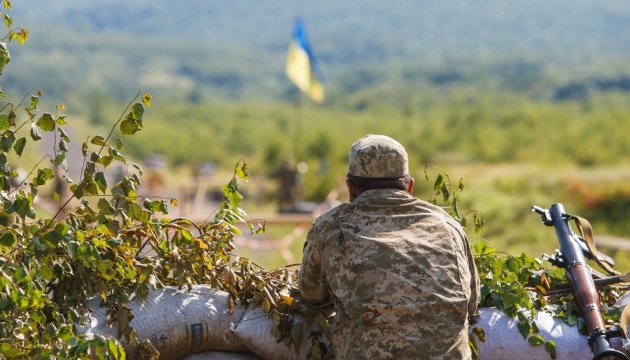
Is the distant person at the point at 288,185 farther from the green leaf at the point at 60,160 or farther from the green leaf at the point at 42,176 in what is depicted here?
the green leaf at the point at 60,160

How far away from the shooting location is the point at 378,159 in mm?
4340

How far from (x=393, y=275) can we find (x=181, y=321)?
3.49ft

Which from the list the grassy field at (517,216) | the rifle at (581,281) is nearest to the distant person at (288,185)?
the grassy field at (517,216)

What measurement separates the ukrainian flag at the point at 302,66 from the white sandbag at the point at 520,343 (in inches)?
890

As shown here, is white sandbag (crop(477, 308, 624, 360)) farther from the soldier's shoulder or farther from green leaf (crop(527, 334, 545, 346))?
the soldier's shoulder

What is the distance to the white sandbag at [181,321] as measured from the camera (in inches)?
183

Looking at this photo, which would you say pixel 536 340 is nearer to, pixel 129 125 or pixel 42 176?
pixel 129 125

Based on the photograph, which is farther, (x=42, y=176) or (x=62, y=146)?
(x=42, y=176)

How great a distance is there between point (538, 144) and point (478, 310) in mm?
61349

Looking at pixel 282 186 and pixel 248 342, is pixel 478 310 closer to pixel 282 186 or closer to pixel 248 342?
pixel 248 342

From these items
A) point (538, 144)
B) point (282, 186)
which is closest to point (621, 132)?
point (538, 144)

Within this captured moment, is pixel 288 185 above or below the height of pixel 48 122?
above

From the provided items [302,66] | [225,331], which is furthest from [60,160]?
[302,66]

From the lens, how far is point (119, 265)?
456 cm
